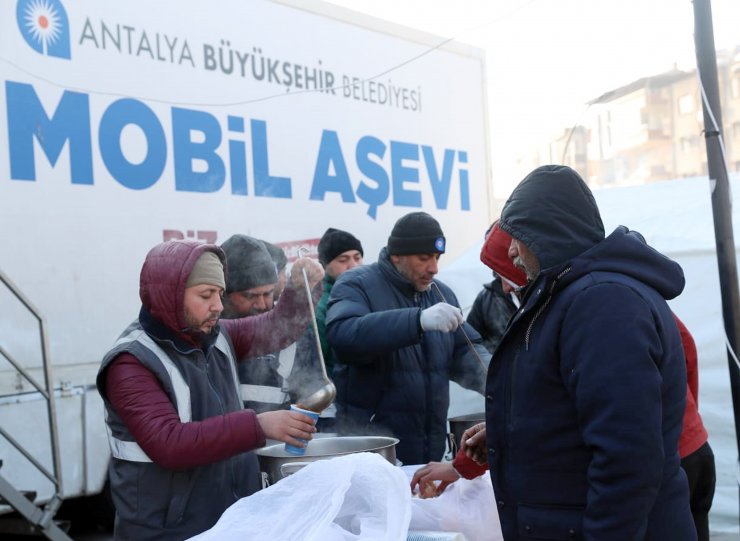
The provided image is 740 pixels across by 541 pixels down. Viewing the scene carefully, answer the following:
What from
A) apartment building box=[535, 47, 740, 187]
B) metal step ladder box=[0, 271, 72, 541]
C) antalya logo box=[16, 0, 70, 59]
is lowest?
metal step ladder box=[0, 271, 72, 541]

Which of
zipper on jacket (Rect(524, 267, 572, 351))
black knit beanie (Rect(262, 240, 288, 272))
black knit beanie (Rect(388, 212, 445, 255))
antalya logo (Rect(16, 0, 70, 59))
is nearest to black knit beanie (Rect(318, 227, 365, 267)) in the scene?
black knit beanie (Rect(262, 240, 288, 272))

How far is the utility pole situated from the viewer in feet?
11.7

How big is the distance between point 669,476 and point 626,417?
25 cm

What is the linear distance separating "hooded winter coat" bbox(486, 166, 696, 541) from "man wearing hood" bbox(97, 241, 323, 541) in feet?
2.08

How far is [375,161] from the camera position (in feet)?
18.9

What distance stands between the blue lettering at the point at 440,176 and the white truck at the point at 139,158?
17cm

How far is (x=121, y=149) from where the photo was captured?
4344 mm

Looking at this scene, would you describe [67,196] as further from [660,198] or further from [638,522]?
[660,198]

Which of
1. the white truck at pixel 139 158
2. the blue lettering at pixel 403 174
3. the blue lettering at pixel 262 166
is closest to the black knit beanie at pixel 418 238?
the white truck at pixel 139 158

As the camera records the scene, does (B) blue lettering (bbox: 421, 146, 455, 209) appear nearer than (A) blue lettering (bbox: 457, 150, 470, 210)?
Yes

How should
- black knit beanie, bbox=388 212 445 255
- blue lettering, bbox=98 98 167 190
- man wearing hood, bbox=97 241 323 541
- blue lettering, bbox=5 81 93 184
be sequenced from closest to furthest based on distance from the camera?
1. man wearing hood, bbox=97 241 323 541
2. black knit beanie, bbox=388 212 445 255
3. blue lettering, bbox=5 81 93 184
4. blue lettering, bbox=98 98 167 190

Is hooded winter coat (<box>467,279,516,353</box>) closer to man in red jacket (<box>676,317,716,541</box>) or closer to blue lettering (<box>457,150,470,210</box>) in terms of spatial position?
man in red jacket (<box>676,317,716,541</box>)

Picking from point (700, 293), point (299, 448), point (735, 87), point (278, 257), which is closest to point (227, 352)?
point (299, 448)

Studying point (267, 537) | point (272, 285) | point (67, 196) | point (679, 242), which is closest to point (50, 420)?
point (67, 196)
